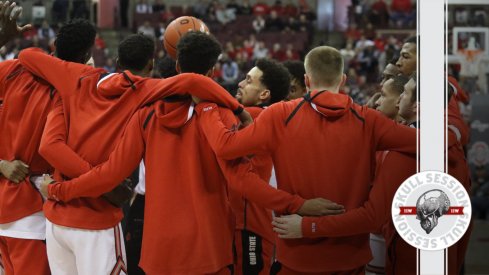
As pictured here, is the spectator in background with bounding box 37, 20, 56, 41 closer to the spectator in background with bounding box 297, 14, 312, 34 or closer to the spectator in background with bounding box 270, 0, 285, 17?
the spectator in background with bounding box 270, 0, 285, 17

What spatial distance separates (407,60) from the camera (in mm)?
3766

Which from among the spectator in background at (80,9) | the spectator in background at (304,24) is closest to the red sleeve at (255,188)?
the spectator in background at (80,9)

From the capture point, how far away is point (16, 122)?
148 inches

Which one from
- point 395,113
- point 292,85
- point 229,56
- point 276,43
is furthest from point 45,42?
point 395,113

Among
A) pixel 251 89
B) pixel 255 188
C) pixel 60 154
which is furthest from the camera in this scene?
pixel 251 89

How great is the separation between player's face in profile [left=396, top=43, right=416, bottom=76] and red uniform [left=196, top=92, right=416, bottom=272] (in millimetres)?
661

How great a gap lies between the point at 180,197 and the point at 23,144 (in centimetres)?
100

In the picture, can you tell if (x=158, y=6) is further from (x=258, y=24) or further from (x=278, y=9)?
(x=278, y=9)

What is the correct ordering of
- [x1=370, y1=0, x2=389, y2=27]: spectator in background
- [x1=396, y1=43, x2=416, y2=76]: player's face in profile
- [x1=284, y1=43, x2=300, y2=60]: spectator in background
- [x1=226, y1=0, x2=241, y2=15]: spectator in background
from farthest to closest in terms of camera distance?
1. [x1=226, y1=0, x2=241, y2=15]: spectator in background
2. [x1=284, y1=43, x2=300, y2=60]: spectator in background
3. [x1=370, y1=0, x2=389, y2=27]: spectator in background
4. [x1=396, y1=43, x2=416, y2=76]: player's face in profile

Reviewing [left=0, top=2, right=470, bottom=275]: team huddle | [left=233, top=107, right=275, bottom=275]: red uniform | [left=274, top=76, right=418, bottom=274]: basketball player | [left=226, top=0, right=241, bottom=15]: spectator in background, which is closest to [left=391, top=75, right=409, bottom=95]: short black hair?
[left=0, top=2, right=470, bottom=275]: team huddle

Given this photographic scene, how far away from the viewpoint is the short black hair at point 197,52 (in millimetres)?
3281

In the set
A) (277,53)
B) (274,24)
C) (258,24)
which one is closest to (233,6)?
(258,24)

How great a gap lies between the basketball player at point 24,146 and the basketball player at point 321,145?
3.20 feet

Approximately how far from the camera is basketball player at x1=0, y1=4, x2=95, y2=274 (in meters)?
A: 3.67
